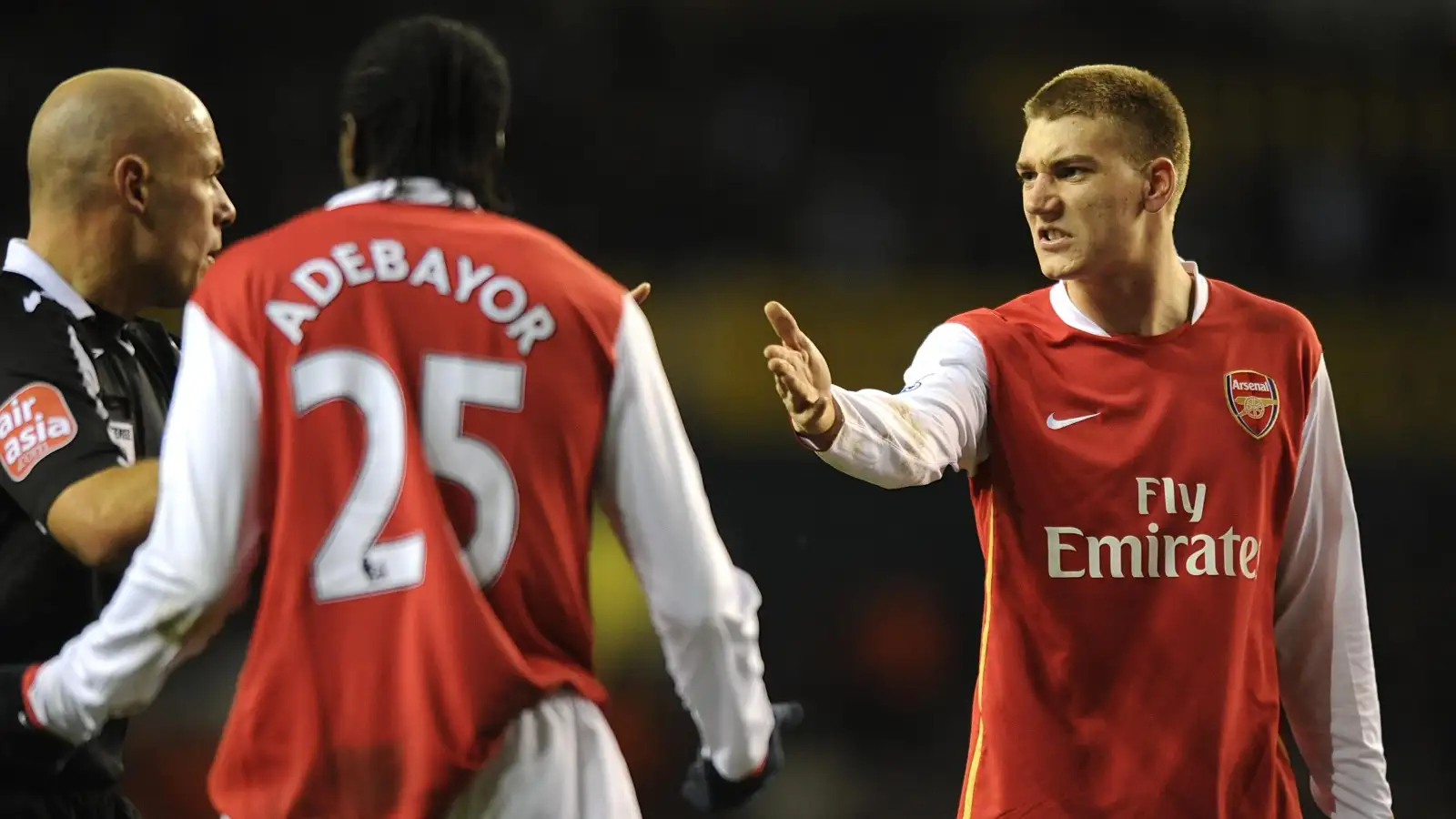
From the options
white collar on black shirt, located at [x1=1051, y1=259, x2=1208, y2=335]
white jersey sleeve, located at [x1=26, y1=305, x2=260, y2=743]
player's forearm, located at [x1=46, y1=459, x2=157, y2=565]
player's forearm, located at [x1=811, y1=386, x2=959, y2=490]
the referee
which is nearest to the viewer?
white jersey sleeve, located at [x1=26, y1=305, x2=260, y2=743]

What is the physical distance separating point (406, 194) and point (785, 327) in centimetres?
81

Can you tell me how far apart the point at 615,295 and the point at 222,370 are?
21.8 inches

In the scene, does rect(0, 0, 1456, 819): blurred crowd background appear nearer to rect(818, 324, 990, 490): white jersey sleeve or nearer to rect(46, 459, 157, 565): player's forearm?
rect(818, 324, 990, 490): white jersey sleeve

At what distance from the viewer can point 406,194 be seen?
2.42m

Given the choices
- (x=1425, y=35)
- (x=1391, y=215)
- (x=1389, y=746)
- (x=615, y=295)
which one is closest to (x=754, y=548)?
(x=1389, y=746)

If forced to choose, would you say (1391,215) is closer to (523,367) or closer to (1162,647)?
(1162,647)

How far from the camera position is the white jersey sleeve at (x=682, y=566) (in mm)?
2385

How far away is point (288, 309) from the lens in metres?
2.28

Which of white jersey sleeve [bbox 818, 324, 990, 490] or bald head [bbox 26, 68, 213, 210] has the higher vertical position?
bald head [bbox 26, 68, 213, 210]

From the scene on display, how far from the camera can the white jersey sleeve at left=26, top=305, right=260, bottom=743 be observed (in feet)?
7.41

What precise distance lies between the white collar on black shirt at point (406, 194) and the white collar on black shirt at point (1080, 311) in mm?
1555

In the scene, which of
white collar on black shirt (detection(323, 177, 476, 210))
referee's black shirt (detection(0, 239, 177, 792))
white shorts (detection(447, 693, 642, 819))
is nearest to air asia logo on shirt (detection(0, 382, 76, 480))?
referee's black shirt (detection(0, 239, 177, 792))

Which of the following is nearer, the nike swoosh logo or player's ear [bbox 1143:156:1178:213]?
the nike swoosh logo

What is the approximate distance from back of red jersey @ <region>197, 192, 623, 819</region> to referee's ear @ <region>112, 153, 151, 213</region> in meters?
0.94
